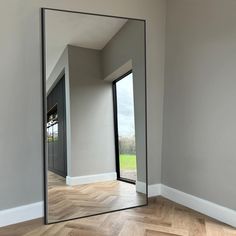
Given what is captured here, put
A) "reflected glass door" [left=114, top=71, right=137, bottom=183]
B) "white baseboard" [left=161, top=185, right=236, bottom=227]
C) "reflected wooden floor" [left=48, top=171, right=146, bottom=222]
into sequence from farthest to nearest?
"reflected glass door" [left=114, top=71, right=137, bottom=183] → "reflected wooden floor" [left=48, top=171, right=146, bottom=222] → "white baseboard" [left=161, top=185, right=236, bottom=227]

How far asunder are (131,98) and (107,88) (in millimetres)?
297

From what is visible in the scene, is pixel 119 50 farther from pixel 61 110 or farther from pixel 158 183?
pixel 158 183

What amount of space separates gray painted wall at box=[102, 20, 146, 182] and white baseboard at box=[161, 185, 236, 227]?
0.33 m

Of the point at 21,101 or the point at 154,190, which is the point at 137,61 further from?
the point at 154,190

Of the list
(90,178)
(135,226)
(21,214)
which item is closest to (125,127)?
(90,178)

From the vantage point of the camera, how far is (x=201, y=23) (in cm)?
248

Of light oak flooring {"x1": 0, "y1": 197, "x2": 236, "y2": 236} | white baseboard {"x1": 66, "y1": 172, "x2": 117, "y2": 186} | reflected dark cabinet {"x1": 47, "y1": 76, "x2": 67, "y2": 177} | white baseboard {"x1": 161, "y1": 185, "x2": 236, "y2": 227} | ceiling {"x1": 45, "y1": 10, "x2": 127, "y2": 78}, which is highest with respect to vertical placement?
ceiling {"x1": 45, "y1": 10, "x2": 127, "y2": 78}

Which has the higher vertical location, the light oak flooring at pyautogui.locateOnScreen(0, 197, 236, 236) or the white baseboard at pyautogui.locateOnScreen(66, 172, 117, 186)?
the white baseboard at pyautogui.locateOnScreen(66, 172, 117, 186)

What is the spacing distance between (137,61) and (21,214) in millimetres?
1886

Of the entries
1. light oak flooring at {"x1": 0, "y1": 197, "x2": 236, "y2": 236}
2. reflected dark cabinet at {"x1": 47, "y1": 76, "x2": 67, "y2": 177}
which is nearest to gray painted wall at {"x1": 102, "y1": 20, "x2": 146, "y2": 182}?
light oak flooring at {"x1": 0, "y1": 197, "x2": 236, "y2": 236}

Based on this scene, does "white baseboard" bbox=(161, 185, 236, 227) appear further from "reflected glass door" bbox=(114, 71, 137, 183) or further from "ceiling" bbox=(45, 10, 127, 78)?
"ceiling" bbox=(45, 10, 127, 78)

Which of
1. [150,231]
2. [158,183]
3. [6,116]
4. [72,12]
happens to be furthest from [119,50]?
[150,231]

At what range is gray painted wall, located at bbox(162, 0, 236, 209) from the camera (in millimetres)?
2180

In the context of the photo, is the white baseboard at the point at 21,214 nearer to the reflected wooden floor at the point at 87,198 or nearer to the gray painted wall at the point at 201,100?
the reflected wooden floor at the point at 87,198
